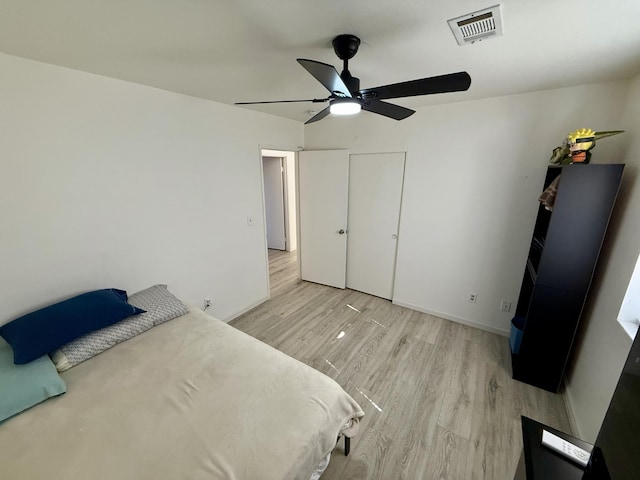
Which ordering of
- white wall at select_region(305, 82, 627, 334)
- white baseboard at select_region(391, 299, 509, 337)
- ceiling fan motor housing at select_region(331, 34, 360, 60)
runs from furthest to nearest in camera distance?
1. white baseboard at select_region(391, 299, 509, 337)
2. white wall at select_region(305, 82, 627, 334)
3. ceiling fan motor housing at select_region(331, 34, 360, 60)

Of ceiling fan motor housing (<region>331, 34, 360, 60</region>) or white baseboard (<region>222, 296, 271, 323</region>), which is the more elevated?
ceiling fan motor housing (<region>331, 34, 360, 60</region>)

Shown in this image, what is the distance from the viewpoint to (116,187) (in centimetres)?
196

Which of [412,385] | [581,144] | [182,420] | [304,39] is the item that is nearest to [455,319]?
[412,385]

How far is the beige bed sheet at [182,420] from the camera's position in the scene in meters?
1.01

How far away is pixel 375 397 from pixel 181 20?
8.78 ft

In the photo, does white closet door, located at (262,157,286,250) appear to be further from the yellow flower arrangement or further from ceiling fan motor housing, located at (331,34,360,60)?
the yellow flower arrangement

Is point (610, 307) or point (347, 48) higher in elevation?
point (347, 48)

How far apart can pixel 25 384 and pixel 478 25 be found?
2.88 m

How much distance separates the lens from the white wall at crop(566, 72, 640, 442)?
4.96 feet

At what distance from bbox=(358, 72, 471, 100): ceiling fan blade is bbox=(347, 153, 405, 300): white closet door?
1706 millimetres

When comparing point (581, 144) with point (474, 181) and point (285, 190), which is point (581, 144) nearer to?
point (474, 181)

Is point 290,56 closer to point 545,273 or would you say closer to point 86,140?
point 86,140

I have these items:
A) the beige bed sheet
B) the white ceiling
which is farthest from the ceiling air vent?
the beige bed sheet

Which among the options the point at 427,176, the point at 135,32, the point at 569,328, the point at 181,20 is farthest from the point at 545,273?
the point at 135,32
